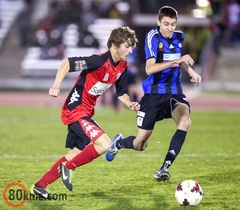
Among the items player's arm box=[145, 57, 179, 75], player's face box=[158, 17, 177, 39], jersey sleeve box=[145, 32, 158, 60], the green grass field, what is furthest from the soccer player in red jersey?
player's face box=[158, 17, 177, 39]

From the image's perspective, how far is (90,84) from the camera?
835 cm

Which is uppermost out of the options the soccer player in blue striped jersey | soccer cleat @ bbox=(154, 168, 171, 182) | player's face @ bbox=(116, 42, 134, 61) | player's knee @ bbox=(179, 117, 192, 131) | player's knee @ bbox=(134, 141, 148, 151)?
player's face @ bbox=(116, 42, 134, 61)

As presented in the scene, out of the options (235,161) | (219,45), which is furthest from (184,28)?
(235,161)

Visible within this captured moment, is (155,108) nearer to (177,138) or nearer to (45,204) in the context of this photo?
(177,138)

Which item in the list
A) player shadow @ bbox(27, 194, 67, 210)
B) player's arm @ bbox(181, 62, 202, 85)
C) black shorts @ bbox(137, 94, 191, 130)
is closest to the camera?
player shadow @ bbox(27, 194, 67, 210)

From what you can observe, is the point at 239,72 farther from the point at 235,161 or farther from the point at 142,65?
the point at 235,161

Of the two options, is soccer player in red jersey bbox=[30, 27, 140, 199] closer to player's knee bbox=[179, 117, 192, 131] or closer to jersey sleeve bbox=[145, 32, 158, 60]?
jersey sleeve bbox=[145, 32, 158, 60]

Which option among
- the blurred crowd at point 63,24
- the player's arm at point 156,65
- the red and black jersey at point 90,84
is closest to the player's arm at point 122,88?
the red and black jersey at point 90,84

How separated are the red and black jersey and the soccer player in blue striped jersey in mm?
912

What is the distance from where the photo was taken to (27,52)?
30.5m

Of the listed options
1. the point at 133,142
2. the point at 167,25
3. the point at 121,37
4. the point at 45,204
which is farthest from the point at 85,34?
the point at 45,204

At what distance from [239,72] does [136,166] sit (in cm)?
1800

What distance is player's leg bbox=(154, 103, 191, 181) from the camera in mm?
9055

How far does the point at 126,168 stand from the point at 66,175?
2648 millimetres
